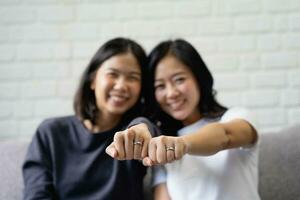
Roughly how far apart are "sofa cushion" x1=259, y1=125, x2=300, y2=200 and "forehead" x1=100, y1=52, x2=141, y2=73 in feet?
1.71

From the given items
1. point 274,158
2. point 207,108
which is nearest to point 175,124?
point 207,108

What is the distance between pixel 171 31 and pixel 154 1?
6.0 inches

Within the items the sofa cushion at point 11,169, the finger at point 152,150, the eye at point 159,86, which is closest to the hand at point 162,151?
the finger at point 152,150

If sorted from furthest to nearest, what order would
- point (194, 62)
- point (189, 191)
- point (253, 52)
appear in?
1. point (253, 52)
2. point (194, 62)
3. point (189, 191)

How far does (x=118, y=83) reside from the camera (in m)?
1.09

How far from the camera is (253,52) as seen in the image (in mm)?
1506

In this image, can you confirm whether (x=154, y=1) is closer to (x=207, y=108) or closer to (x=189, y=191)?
(x=207, y=108)

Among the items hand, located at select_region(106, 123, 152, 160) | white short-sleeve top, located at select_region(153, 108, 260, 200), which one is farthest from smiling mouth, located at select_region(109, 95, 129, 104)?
hand, located at select_region(106, 123, 152, 160)

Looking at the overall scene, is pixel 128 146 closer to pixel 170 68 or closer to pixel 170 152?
pixel 170 152

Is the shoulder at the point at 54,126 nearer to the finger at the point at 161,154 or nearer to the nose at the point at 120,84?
the nose at the point at 120,84

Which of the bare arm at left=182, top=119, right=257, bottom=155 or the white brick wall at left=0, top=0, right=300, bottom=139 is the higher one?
the white brick wall at left=0, top=0, right=300, bottom=139

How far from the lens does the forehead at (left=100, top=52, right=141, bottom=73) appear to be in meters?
1.11

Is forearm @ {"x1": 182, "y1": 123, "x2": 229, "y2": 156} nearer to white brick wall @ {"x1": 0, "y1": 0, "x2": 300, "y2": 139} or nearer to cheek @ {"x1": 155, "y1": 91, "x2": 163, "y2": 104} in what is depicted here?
A: cheek @ {"x1": 155, "y1": 91, "x2": 163, "y2": 104}

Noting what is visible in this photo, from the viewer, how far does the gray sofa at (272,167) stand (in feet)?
3.76
